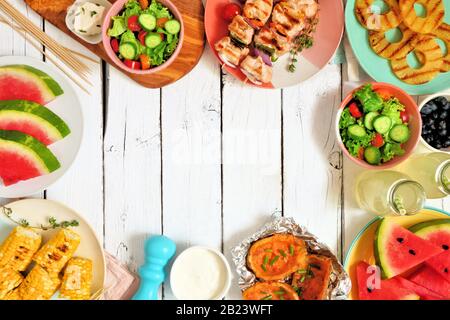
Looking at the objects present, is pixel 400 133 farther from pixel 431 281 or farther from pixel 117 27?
pixel 117 27

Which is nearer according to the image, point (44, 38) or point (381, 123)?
point (381, 123)

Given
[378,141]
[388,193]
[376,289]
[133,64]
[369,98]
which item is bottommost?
[376,289]

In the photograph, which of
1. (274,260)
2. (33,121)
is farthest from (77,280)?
(274,260)

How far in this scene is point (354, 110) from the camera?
5.34 ft

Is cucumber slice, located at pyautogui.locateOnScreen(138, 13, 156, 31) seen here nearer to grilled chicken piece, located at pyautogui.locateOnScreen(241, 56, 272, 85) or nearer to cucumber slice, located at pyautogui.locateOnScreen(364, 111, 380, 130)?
grilled chicken piece, located at pyautogui.locateOnScreen(241, 56, 272, 85)

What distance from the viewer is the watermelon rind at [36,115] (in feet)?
5.42

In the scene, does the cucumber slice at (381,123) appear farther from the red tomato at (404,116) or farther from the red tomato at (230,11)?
the red tomato at (230,11)

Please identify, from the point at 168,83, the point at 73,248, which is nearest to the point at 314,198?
the point at 168,83

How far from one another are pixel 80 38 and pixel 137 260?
794 mm

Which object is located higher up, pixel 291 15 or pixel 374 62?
pixel 291 15

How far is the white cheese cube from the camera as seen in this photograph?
63.1 inches

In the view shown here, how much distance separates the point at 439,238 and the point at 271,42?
0.86 m

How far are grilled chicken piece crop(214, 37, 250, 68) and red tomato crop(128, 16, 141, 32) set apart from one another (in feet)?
0.85

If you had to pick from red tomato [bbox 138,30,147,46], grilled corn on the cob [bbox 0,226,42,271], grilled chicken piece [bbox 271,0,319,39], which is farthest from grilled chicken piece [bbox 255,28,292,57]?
grilled corn on the cob [bbox 0,226,42,271]
